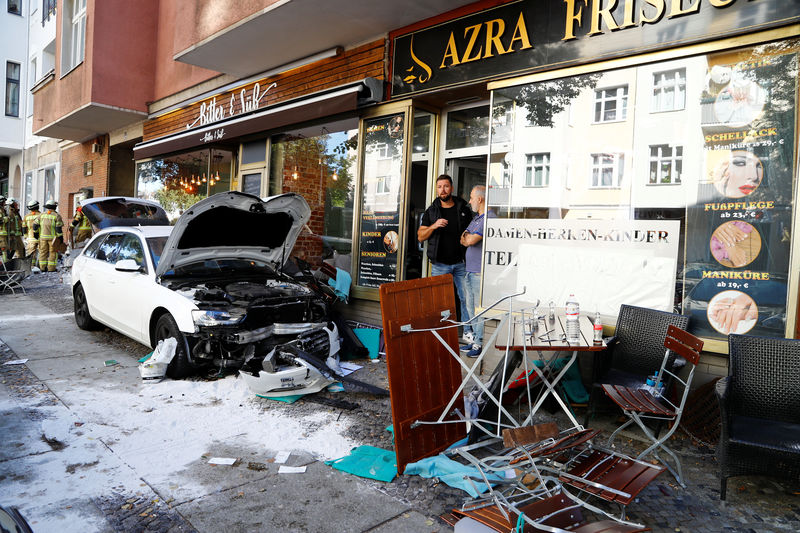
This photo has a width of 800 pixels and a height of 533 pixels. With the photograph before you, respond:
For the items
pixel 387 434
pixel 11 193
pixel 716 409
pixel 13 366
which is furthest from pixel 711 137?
pixel 11 193

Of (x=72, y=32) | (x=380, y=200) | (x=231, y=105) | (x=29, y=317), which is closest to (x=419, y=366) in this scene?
(x=380, y=200)

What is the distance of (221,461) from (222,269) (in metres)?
3.05

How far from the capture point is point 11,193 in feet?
85.7

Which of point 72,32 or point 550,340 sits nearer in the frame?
point 550,340

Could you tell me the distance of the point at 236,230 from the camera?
5.89 metres

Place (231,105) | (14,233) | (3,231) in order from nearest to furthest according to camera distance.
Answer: (231,105) → (3,231) → (14,233)

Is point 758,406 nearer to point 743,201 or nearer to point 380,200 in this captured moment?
point 743,201

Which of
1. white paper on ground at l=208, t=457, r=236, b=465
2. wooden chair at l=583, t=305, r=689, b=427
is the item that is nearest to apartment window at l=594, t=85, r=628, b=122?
wooden chair at l=583, t=305, r=689, b=427

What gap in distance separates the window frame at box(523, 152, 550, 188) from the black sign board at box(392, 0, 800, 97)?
38.1 inches

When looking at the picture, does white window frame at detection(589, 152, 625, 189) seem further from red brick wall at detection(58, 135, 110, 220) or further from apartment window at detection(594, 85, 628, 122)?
red brick wall at detection(58, 135, 110, 220)

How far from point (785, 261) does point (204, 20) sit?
8.98 m

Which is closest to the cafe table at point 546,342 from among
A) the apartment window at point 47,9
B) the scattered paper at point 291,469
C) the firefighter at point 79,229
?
the scattered paper at point 291,469

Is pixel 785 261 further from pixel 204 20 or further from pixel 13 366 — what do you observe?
pixel 204 20

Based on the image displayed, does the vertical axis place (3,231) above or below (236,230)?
below
